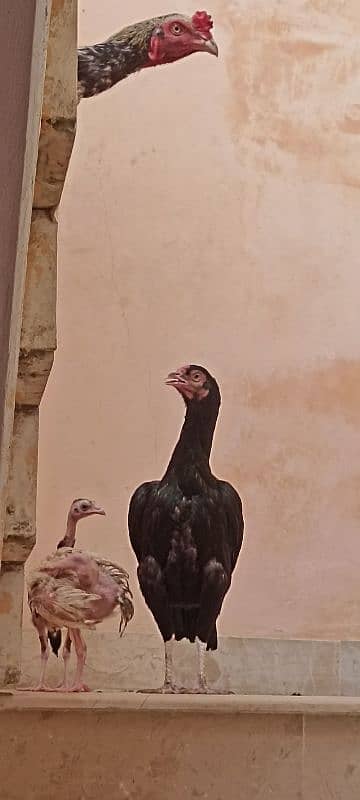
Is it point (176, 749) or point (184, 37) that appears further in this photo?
point (184, 37)

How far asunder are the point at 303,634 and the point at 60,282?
2459 millimetres

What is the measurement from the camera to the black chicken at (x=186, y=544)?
6656 mm

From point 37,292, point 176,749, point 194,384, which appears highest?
point 194,384

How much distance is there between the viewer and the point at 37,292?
3.16 m

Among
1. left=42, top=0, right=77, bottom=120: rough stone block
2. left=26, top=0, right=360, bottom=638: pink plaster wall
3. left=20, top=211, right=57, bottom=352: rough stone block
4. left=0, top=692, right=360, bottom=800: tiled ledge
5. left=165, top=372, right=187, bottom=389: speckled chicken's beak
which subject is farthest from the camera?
left=165, top=372, right=187, bottom=389: speckled chicken's beak

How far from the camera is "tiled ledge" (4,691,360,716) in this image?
4848 mm

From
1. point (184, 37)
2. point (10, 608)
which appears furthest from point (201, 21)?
point (10, 608)

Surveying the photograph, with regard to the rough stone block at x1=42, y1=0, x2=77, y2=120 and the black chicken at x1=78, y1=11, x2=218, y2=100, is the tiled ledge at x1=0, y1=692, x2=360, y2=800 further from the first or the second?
the black chicken at x1=78, y1=11, x2=218, y2=100

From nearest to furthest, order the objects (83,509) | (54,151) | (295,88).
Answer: (54,151) → (83,509) → (295,88)

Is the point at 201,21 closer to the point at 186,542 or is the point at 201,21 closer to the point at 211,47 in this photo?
the point at 211,47

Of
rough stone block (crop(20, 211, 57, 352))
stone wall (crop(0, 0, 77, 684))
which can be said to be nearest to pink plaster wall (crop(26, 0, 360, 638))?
stone wall (crop(0, 0, 77, 684))

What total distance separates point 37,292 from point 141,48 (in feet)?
15.3

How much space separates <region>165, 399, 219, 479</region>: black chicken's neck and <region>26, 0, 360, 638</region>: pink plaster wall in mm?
62

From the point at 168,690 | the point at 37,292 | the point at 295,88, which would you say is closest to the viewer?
the point at 37,292
